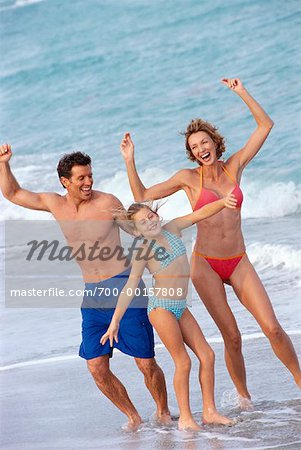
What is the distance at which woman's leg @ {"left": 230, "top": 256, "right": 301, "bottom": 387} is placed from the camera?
6.04 metres

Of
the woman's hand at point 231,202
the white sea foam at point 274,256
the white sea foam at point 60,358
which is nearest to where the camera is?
the woman's hand at point 231,202

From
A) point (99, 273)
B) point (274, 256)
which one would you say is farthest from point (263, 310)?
point (274, 256)

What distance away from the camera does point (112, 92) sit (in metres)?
21.3

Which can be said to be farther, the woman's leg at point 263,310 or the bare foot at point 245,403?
the bare foot at point 245,403

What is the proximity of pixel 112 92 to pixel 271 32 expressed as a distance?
3300mm

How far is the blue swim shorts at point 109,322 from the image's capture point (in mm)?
5934

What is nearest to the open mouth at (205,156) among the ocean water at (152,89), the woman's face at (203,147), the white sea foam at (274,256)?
the woman's face at (203,147)

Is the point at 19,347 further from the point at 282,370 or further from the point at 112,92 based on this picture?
the point at 112,92

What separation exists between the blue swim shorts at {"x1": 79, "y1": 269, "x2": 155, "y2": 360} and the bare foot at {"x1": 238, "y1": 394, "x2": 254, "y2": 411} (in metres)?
0.69

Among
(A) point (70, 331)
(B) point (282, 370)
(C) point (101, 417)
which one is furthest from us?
(A) point (70, 331)

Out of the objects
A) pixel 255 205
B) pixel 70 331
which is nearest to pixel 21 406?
pixel 70 331

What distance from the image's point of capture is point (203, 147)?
6055 millimetres

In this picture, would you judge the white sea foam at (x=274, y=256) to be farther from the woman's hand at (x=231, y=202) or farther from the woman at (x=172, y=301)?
the woman's hand at (x=231, y=202)

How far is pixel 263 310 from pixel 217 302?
276mm
